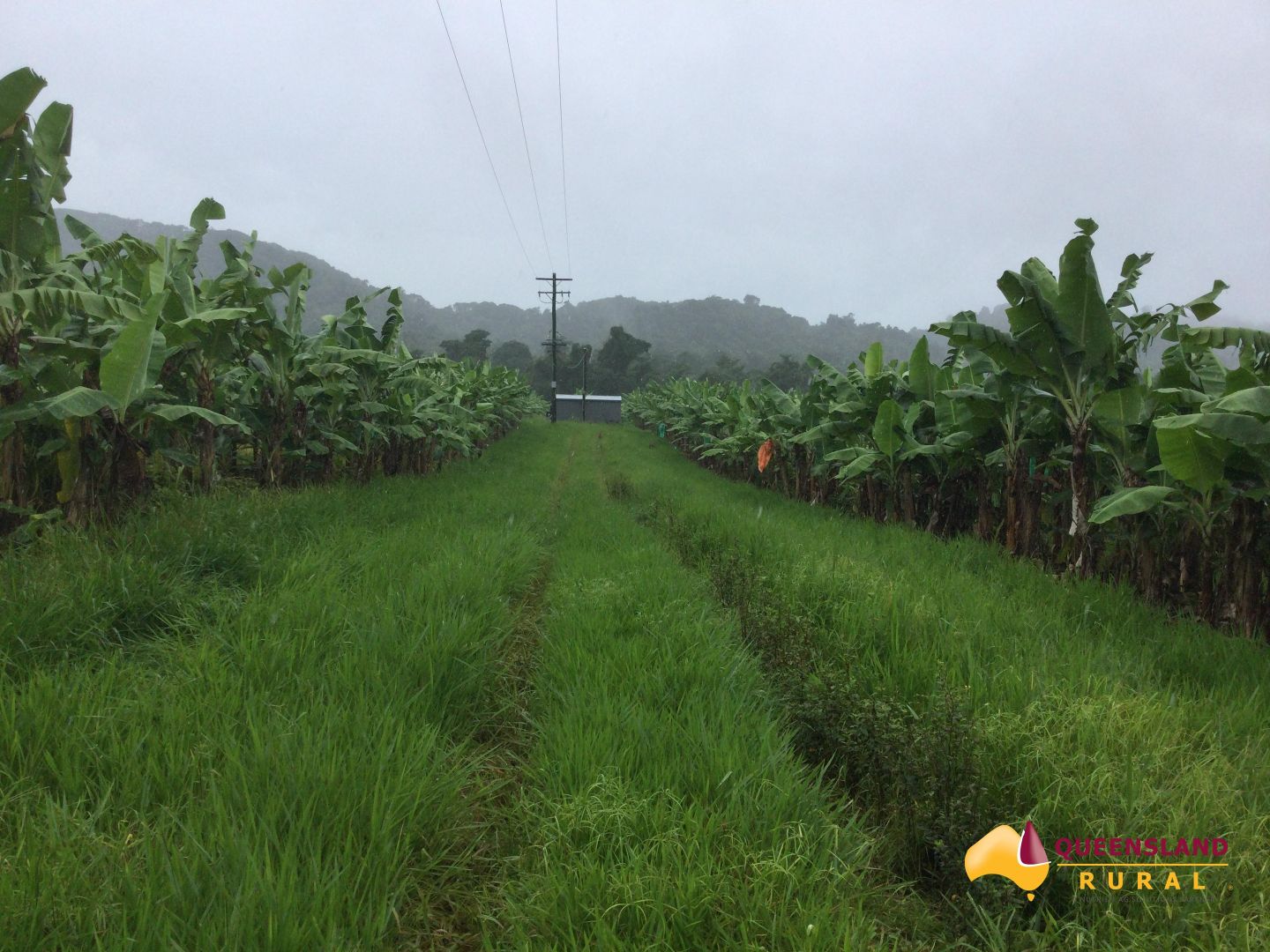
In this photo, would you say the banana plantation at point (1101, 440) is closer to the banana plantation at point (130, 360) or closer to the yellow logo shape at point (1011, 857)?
the yellow logo shape at point (1011, 857)

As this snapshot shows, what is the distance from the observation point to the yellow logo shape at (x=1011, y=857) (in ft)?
4.01

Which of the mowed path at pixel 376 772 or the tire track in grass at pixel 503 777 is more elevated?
the mowed path at pixel 376 772

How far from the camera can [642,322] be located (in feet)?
465

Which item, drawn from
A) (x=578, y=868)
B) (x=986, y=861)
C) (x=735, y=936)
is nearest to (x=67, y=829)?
(x=578, y=868)

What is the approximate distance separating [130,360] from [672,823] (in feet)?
13.1

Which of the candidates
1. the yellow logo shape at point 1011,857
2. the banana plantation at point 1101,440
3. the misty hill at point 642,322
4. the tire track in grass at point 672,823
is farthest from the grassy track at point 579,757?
the misty hill at point 642,322

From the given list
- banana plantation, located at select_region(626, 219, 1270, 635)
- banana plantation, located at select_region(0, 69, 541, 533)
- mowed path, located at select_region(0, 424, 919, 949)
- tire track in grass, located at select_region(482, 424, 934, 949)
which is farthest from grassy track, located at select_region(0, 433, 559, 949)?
banana plantation, located at select_region(626, 219, 1270, 635)

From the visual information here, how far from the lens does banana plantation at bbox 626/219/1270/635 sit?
338 centimetres

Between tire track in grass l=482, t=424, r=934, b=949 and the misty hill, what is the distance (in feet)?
305

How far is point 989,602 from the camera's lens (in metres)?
3.41

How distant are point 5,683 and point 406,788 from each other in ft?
4.91

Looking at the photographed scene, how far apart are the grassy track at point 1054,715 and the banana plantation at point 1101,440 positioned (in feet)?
1.94

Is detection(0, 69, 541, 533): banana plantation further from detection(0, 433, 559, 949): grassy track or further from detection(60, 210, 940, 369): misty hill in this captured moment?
detection(60, 210, 940, 369): misty hill

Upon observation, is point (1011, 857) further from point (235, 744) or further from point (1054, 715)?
point (235, 744)
